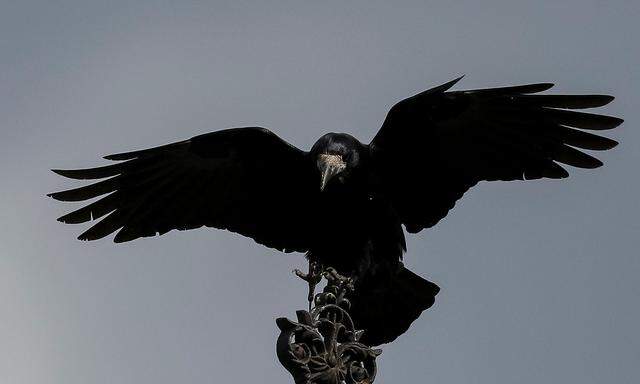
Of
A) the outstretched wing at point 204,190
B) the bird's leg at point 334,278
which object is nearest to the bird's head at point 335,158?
the outstretched wing at point 204,190

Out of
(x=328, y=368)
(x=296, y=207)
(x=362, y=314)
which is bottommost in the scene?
(x=328, y=368)

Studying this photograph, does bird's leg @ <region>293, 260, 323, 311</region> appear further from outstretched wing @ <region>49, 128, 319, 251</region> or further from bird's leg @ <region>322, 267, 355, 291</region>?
outstretched wing @ <region>49, 128, 319, 251</region>

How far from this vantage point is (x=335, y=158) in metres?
9.83

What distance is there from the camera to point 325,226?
999 centimetres

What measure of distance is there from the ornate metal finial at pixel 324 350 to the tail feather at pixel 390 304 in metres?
2.37

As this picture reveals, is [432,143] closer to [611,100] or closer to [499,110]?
[499,110]

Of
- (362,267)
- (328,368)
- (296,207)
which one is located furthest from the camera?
(296,207)

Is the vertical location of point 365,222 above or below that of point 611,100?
below

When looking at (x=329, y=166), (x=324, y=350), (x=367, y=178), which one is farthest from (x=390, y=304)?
(x=324, y=350)

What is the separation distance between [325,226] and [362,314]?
73cm

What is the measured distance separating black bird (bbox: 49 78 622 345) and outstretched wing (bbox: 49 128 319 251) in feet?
0.03

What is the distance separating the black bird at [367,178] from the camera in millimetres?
9969

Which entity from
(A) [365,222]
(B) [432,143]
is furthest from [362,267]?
(B) [432,143]

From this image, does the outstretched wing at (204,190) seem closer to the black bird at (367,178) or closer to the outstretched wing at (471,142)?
the black bird at (367,178)
